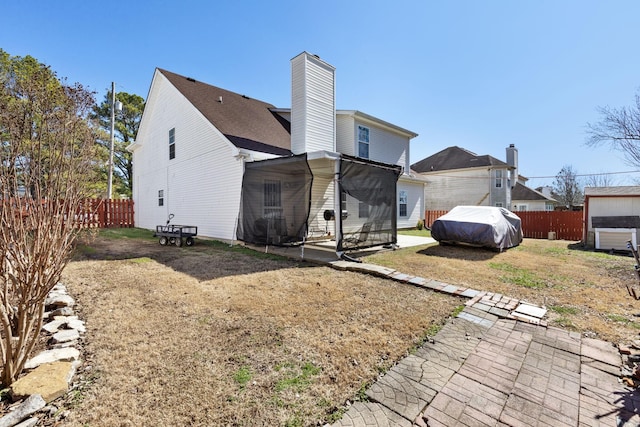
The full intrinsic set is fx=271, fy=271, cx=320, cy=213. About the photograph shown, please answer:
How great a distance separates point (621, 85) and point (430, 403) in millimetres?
16955

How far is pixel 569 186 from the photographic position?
31.8 metres

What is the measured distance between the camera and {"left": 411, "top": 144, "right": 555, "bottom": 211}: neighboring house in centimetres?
2045

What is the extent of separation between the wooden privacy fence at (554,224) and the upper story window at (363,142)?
8.46 metres

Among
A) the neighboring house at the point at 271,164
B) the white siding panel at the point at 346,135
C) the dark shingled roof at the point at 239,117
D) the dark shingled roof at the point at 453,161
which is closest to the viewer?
the neighboring house at the point at 271,164

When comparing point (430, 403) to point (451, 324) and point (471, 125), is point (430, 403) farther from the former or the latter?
point (471, 125)

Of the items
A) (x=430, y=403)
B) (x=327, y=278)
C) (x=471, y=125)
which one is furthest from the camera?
(x=471, y=125)

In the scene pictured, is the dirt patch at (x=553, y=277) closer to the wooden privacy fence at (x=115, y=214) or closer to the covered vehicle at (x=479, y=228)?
the covered vehicle at (x=479, y=228)

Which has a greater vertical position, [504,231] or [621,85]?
[621,85]

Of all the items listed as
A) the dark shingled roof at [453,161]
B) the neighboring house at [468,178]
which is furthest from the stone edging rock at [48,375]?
the dark shingled roof at [453,161]

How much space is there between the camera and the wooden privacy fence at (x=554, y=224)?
11953mm

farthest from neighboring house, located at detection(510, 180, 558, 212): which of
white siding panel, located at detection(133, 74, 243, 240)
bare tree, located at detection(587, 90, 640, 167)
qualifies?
white siding panel, located at detection(133, 74, 243, 240)

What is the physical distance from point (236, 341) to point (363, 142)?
11.2 meters

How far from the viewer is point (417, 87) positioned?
12.2 meters

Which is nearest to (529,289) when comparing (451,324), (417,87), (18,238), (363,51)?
(451,324)
